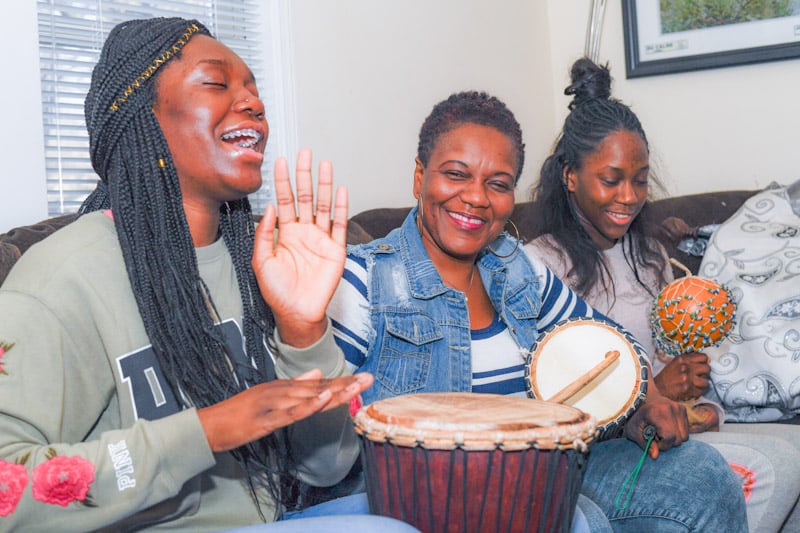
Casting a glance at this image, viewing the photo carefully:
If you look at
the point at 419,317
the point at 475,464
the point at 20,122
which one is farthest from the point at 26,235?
the point at 475,464

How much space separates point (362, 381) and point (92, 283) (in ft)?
1.47

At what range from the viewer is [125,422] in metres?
1.44

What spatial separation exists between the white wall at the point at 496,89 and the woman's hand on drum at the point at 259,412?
1.93 m

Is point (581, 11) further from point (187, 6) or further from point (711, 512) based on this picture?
point (711, 512)

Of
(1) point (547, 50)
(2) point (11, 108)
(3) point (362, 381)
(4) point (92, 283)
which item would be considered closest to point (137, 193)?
(4) point (92, 283)

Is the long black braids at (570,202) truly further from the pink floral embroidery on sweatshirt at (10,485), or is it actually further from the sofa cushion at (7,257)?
the pink floral embroidery on sweatshirt at (10,485)

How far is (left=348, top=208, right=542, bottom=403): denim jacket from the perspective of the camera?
→ 193cm

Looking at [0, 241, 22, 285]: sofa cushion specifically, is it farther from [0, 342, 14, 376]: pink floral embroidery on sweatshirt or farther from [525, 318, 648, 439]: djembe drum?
[525, 318, 648, 439]: djembe drum

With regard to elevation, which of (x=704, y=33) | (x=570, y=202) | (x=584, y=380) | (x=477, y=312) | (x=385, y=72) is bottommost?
(x=584, y=380)

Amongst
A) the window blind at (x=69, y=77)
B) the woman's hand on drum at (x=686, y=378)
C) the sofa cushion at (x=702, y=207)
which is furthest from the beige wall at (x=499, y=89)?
the woman's hand on drum at (x=686, y=378)

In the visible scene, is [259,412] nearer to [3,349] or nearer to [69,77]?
[3,349]

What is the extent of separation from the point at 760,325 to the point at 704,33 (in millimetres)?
1657

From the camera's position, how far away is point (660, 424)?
1.88 m

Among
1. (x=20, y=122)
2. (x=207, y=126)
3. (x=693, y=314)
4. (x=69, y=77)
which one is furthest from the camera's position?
(x=69, y=77)
